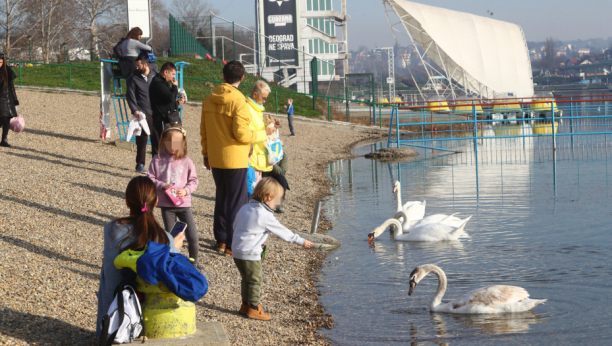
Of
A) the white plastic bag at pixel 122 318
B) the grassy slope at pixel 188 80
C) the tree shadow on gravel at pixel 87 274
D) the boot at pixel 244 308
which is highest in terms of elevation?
the grassy slope at pixel 188 80

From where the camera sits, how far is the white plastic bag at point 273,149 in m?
7.92

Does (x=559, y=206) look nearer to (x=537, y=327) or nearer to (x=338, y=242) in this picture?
(x=338, y=242)

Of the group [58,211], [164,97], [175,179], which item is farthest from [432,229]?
[58,211]

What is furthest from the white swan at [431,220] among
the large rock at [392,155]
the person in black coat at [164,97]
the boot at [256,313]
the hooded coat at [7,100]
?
the large rock at [392,155]

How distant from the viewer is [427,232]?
880cm

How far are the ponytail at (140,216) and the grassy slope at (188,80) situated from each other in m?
23.0

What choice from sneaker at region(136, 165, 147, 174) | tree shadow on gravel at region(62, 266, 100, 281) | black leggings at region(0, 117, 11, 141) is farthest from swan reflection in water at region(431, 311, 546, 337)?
black leggings at region(0, 117, 11, 141)

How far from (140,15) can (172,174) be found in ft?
29.8

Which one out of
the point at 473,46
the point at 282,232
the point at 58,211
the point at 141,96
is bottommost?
the point at 58,211

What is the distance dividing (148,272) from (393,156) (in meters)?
15.9

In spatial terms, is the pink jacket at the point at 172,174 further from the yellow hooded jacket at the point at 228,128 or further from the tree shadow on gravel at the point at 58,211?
the tree shadow on gravel at the point at 58,211

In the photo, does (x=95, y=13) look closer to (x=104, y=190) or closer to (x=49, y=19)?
(x=49, y=19)

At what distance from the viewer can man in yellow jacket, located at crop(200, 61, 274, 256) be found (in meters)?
6.43

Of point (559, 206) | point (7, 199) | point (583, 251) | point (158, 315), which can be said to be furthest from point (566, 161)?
point (158, 315)
